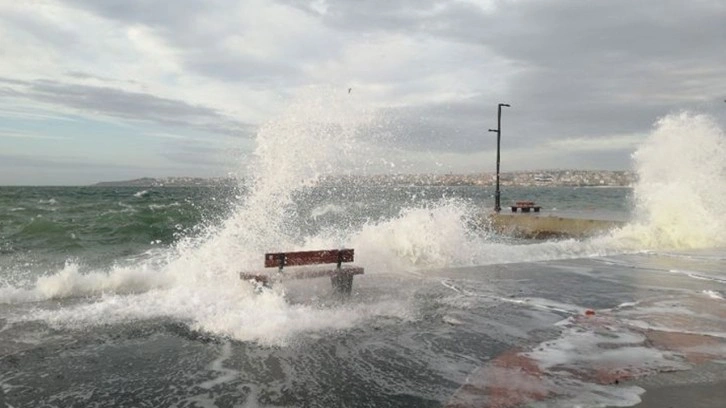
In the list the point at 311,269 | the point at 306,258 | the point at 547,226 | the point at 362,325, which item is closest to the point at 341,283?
the point at 311,269

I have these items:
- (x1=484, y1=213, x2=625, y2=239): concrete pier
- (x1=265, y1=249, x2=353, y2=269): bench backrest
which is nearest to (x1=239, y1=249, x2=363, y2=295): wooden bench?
(x1=265, y1=249, x2=353, y2=269): bench backrest

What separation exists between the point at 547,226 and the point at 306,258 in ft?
56.9

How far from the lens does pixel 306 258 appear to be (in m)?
9.62

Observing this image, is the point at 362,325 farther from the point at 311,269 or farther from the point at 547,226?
the point at 547,226

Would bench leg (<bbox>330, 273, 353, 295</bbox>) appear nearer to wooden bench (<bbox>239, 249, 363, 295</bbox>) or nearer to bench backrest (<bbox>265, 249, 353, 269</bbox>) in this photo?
wooden bench (<bbox>239, 249, 363, 295</bbox>)

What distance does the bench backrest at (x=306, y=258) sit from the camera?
30.0ft

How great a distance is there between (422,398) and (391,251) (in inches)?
363

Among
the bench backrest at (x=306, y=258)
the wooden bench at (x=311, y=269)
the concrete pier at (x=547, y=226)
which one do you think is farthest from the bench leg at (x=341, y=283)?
the concrete pier at (x=547, y=226)

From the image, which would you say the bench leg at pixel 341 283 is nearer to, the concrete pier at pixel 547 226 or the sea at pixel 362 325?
the sea at pixel 362 325

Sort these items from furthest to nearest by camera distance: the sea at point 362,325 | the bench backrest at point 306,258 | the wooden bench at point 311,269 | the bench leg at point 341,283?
1. the bench leg at point 341,283
2. the bench backrest at point 306,258
3. the wooden bench at point 311,269
4. the sea at point 362,325

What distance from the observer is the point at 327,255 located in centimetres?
988

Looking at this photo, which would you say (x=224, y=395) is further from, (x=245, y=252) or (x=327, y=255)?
(x=245, y=252)

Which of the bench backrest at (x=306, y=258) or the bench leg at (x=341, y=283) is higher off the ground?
the bench backrest at (x=306, y=258)

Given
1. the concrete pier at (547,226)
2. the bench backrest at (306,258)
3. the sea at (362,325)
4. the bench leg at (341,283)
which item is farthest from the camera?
the concrete pier at (547,226)
